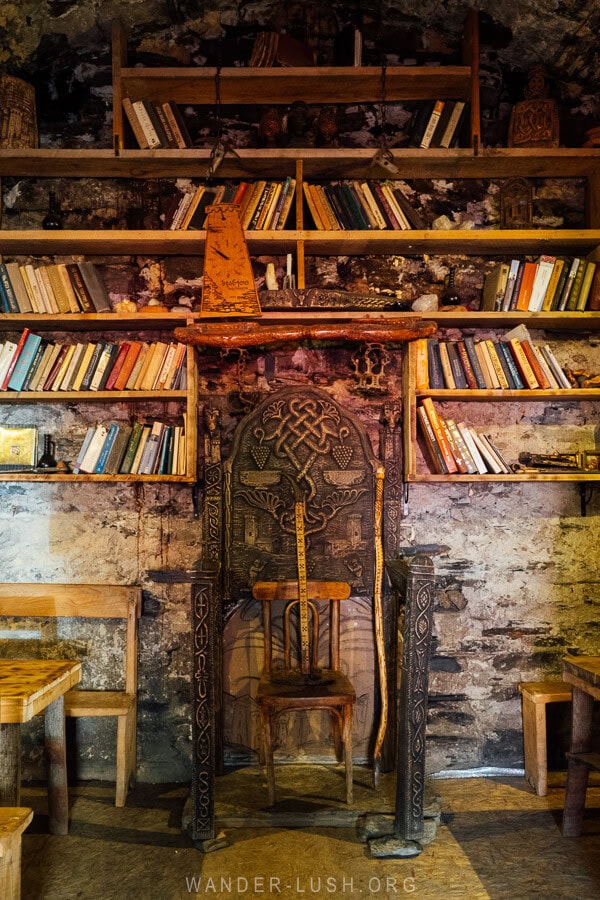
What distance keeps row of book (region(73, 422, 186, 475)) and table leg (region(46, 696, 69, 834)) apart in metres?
1.08

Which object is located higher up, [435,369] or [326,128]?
[326,128]

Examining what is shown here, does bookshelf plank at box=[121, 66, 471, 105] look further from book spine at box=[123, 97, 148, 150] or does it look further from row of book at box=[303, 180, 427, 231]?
row of book at box=[303, 180, 427, 231]

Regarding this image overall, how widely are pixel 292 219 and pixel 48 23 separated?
1.56 m

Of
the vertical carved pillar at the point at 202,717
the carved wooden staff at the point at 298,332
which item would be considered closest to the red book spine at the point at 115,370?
the carved wooden staff at the point at 298,332

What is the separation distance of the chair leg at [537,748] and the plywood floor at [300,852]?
6 cm

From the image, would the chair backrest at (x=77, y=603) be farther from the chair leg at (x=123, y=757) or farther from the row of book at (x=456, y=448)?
the row of book at (x=456, y=448)

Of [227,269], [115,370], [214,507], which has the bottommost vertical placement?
[214,507]

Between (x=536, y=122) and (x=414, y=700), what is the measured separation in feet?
9.34

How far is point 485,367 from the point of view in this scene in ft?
10.5

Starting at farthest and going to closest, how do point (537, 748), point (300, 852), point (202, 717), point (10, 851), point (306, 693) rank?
point (537, 748)
point (306, 693)
point (202, 717)
point (300, 852)
point (10, 851)

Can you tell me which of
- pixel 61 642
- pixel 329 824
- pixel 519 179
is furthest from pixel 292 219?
pixel 329 824

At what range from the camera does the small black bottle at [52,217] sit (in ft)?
10.8

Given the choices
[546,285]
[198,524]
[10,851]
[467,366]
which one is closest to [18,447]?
[198,524]

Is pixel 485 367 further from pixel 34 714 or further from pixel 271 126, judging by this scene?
pixel 34 714
